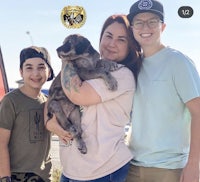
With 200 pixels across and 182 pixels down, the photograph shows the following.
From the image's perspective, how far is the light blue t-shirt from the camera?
2.92m

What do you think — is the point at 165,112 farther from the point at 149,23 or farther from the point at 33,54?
the point at 33,54

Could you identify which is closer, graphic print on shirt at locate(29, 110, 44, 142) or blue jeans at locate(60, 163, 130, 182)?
blue jeans at locate(60, 163, 130, 182)

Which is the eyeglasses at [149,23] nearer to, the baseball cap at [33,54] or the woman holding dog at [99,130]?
the woman holding dog at [99,130]

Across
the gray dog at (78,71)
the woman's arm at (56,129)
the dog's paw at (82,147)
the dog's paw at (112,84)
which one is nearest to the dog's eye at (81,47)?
the gray dog at (78,71)

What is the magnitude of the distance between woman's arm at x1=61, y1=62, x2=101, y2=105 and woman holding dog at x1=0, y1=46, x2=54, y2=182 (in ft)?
1.56

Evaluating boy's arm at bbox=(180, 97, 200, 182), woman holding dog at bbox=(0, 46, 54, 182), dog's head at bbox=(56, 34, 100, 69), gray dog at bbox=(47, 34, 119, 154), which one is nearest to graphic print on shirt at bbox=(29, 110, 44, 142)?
woman holding dog at bbox=(0, 46, 54, 182)

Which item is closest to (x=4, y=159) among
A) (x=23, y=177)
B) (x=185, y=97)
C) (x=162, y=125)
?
(x=23, y=177)

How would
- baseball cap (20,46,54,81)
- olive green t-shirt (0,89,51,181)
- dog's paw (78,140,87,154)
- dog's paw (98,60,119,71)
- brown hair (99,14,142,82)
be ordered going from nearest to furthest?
dog's paw (78,140,87,154), dog's paw (98,60,119,71), brown hair (99,14,142,82), olive green t-shirt (0,89,51,181), baseball cap (20,46,54,81)

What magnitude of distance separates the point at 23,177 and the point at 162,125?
4.29ft

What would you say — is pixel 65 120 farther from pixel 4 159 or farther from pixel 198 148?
pixel 198 148

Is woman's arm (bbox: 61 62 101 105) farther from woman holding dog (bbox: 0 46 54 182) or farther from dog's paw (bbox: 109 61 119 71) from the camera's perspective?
woman holding dog (bbox: 0 46 54 182)

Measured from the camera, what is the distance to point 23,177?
340 centimetres

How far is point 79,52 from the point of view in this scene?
315cm

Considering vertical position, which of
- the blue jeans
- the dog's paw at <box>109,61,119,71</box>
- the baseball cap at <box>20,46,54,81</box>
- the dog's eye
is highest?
the dog's eye
